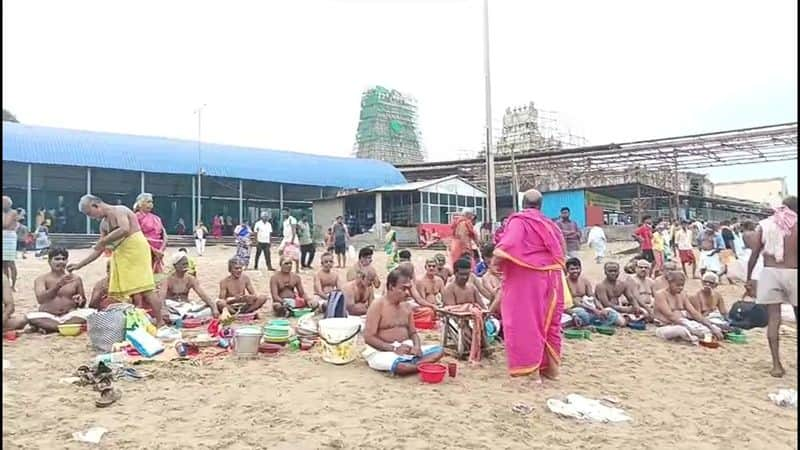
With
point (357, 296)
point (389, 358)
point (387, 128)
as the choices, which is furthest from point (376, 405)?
point (387, 128)

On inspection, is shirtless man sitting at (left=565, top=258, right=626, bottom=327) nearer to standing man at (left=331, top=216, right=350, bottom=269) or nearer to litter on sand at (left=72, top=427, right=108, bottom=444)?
litter on sand at (left=72, top=427, right=108, bottom=444)

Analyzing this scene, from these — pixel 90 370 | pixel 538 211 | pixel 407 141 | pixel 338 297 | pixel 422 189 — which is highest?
pixel 407 141

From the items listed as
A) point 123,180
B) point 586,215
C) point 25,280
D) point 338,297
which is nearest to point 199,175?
point 123,180

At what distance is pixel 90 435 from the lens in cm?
364

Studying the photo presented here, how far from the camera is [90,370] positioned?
4.87 m

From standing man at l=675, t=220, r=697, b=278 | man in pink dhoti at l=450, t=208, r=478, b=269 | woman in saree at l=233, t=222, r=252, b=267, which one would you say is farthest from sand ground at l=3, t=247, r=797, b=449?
standing man at l=675, t=220, r=697, b=278

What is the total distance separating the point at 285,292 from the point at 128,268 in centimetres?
230

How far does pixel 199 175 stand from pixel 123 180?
9.73ft

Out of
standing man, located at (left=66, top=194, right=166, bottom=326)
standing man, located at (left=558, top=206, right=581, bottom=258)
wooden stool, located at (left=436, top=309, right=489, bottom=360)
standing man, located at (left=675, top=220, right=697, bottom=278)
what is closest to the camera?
wooden stool, located at (left=436, top=309, right=489, bottom=360)

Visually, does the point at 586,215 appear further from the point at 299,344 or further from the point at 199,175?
the point at 299,344

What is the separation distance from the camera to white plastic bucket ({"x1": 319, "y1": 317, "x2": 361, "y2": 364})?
17.8 ft

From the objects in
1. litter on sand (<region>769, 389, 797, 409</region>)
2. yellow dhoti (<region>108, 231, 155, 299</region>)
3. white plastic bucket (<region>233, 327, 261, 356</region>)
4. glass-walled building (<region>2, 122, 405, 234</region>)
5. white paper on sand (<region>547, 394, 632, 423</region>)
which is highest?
glass-walled building (<region>2, 122, 405, 234</region>)

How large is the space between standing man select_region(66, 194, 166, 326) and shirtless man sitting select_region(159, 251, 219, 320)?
Answer: 703 millimetres

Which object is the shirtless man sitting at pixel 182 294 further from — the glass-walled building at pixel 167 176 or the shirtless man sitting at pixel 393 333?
the glass-walled building at pixel 167 176
